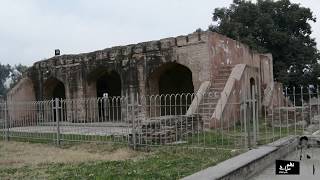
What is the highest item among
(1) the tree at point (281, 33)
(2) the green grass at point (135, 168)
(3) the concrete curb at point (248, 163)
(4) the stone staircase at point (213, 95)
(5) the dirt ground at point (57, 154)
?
(1) the tree at point (281, 33)

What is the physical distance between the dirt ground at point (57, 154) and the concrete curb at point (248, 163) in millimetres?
2501

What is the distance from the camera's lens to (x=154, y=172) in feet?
22.8

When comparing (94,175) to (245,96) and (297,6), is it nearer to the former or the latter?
(245,96)

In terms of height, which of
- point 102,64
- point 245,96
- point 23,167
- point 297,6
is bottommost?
point 23,167

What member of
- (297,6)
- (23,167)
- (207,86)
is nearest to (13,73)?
(297,6)

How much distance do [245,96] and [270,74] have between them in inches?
552

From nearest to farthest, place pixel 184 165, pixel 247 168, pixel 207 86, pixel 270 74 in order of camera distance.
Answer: pixel 247 168, pixel 184 165, pixel 207 86, pixel 270 74

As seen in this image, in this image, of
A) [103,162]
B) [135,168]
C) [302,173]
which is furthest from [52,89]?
[302,173]

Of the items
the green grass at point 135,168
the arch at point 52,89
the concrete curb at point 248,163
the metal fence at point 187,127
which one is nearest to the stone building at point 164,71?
the arch at point 52,89

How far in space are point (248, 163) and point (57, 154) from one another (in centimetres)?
476

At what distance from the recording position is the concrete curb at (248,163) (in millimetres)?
6012

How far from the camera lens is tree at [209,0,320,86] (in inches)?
1206

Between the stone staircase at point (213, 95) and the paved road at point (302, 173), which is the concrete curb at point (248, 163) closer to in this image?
the paved road at point (302, 173)

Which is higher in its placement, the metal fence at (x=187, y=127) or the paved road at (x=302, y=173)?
the metal fence at (x=187, y=127)
